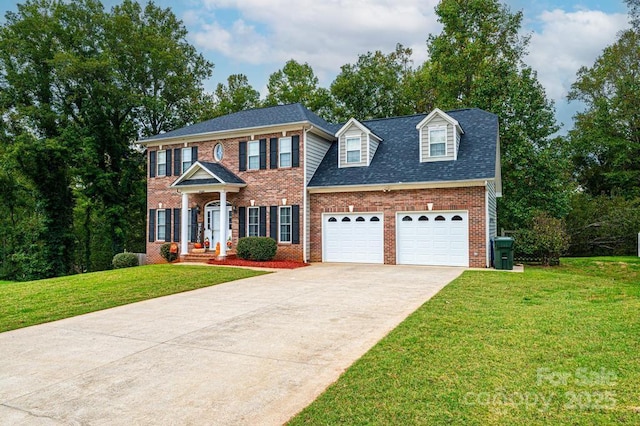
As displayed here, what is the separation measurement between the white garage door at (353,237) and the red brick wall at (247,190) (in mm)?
1253

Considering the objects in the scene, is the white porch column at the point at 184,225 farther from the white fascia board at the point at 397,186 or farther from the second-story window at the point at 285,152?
the white fascia board at the point at 397,186

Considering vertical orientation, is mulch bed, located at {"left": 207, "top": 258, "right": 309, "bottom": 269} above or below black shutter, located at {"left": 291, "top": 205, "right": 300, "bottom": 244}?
below

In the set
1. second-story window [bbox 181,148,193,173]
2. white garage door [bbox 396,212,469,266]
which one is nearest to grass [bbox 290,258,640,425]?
white garage door [bbox 396,212,469,266]

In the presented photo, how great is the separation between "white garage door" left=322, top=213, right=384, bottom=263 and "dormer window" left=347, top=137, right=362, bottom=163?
2666 mm

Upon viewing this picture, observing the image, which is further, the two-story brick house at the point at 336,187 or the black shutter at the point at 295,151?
the black shutter at the point at 295,151

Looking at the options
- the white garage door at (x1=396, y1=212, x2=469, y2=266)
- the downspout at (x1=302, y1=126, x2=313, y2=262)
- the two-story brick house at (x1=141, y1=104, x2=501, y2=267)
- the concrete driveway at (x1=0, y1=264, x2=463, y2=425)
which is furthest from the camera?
the downspout at (x1=302, y1=126, x2=313, y2=262)

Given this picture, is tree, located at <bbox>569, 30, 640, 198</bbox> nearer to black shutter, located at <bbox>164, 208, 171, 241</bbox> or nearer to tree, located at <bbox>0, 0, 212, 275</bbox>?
black shutter, located at <bbox>164, 208, 171, 241</bbox>

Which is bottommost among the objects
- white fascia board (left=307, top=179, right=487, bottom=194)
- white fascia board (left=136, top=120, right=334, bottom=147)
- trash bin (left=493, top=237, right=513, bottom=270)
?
trash bin (left=493, top=237, right=513, bottom=270)

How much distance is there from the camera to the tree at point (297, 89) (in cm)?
3238

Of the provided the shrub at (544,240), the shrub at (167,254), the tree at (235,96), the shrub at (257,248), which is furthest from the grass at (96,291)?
the tree at (235,96)

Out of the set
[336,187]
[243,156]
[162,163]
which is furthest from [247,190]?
[162,163]

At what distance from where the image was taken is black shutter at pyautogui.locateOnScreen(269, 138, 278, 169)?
61.1ft

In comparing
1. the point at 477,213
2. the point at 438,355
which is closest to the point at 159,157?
the point at 477,213

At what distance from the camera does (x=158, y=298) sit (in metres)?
9.80
